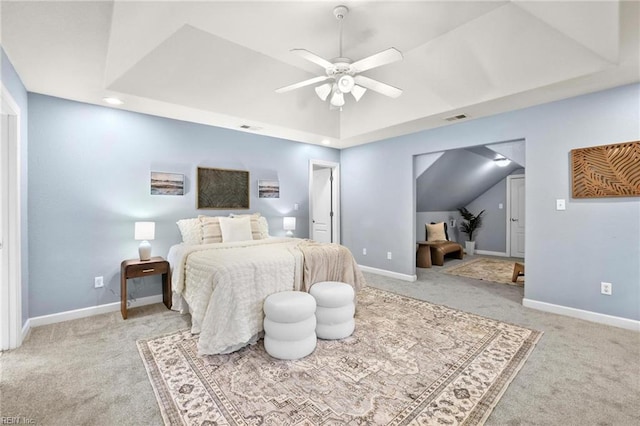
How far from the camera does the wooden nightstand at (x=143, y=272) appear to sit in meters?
3.06

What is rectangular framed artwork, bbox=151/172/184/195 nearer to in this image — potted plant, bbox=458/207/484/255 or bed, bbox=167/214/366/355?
bed, bbox=167/214/366/355

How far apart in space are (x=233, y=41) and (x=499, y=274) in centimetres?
539

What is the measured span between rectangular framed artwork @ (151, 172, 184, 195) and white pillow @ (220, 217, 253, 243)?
720 mm

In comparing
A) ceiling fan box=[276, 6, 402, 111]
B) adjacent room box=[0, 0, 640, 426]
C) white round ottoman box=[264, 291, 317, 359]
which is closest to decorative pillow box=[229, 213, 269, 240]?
adjacent room box=[0, 0, 640, 426]

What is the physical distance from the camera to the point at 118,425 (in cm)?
158

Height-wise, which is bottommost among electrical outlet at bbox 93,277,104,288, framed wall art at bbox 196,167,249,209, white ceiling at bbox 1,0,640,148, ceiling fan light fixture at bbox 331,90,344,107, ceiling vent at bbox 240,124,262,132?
electrical outlet at bbox 93,277,104,288

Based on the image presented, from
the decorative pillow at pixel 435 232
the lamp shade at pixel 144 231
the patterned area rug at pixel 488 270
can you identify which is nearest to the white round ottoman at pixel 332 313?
the lamp shade at pixel 144 231

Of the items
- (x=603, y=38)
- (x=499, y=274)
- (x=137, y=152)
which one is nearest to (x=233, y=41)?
(x=137, y=152)

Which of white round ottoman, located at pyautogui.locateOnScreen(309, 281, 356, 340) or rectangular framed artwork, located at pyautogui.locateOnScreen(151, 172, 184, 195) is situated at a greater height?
rectangular framed artwork, located at pyautogui.locateOnScreen(151, 172, 184, 195)

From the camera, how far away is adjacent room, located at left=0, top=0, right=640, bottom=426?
1901mm

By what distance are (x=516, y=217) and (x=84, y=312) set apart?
318 inches

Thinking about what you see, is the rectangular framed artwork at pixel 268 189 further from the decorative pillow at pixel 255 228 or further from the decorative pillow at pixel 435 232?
the decorative pillow at pixel 435 232

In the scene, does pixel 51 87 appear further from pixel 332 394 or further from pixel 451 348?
pixel 451 348

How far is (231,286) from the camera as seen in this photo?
7.63 feet
